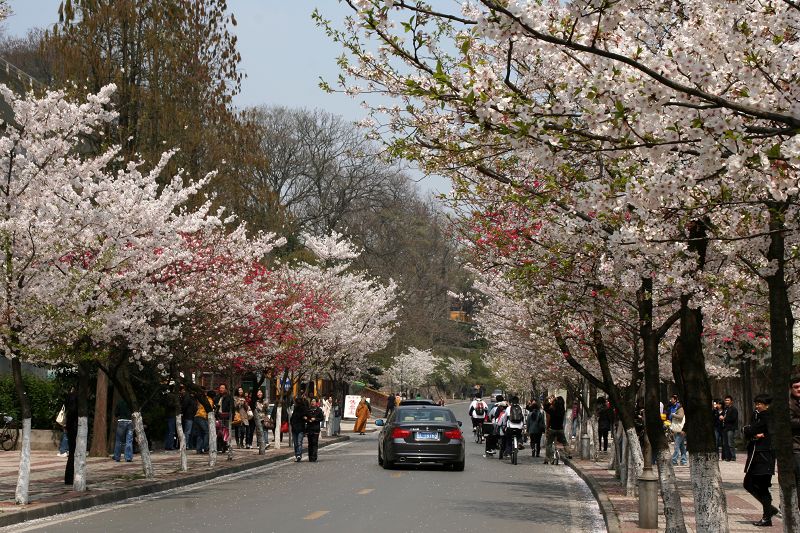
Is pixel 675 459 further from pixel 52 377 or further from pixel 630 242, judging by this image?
pixel 630 242

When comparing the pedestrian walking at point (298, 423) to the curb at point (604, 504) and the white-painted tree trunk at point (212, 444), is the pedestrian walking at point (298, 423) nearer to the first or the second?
the white-painted tree trunk at point (212, 444)

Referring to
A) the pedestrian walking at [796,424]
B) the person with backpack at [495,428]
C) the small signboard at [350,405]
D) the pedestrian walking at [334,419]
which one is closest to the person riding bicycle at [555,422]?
the person with backpack at [495,428]

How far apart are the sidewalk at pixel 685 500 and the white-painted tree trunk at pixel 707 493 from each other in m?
2.84

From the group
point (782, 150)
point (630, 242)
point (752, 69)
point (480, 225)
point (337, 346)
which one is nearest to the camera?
point (782, 150)

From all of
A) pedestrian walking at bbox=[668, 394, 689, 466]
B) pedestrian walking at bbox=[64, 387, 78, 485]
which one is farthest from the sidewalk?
pedestrian walking at bbox=[64, 387, 78, 485]

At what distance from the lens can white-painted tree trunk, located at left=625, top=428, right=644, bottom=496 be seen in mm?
17859

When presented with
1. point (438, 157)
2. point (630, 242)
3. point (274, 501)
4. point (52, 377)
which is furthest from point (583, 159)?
point (52, 377)

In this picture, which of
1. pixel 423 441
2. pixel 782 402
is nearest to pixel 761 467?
pixel 782 402

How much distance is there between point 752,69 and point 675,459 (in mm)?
23907

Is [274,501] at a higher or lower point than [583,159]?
lower

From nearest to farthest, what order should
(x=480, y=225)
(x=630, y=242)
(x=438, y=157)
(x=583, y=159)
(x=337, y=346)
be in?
(x=630, y=242)
(x=438, y=157)
(x=583, y=159)
(x=480, y=225)
(x=337, y=346)

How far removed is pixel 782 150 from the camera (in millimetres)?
6789

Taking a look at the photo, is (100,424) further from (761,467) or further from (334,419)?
(761,467)

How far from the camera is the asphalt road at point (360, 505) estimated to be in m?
14.6
